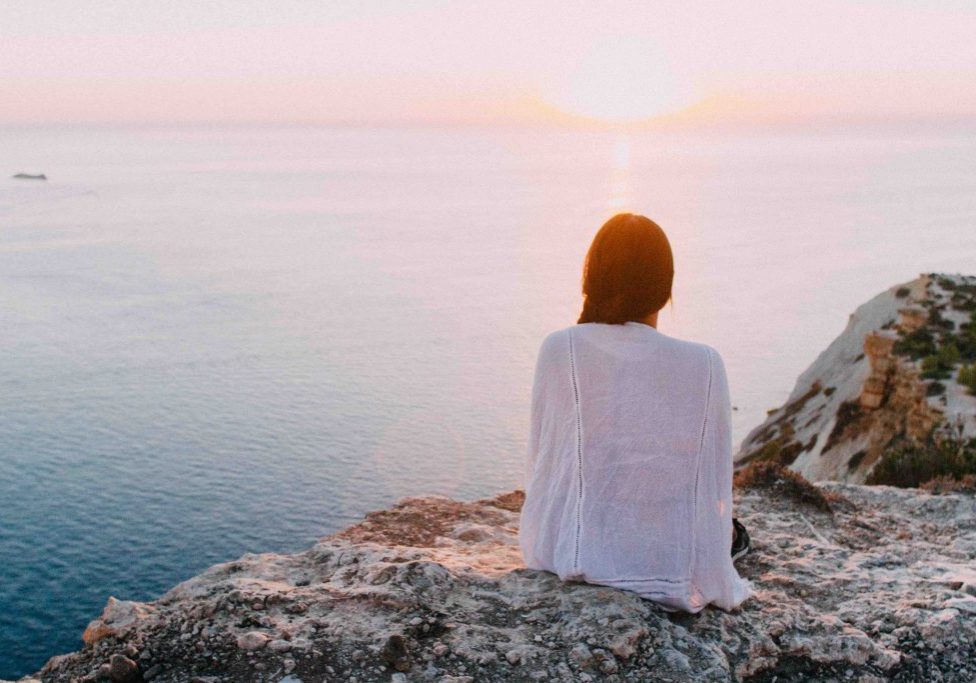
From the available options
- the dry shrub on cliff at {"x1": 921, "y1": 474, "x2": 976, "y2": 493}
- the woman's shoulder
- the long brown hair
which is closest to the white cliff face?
the dry shrub on cliff at {"x1": 921, "y1": 474, "x2": 976, "y2": 493}

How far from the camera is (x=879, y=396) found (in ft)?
93.6

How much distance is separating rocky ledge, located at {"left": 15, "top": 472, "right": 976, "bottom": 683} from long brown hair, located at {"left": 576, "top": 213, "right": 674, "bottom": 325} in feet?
6.51

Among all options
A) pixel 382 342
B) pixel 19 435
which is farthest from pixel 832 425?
pixel 382 342

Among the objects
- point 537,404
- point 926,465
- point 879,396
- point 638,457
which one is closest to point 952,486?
point 926,465

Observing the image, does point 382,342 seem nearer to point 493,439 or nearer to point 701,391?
→ point 493,439

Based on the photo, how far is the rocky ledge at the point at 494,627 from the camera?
19.7 ft

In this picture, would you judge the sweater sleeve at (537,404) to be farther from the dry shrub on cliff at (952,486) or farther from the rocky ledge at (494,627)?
the dry shrub on cliff at (952,486)

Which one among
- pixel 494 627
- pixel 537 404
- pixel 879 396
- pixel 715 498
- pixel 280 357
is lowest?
pixel 280 357

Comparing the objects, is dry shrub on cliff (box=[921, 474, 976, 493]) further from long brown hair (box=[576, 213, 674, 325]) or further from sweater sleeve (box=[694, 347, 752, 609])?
long brown hair (box=[576, 213, 674, 325])

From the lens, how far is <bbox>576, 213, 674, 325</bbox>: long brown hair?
610cm

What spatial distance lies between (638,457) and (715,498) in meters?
0.66

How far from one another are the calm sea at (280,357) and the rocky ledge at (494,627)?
32179 millimetres

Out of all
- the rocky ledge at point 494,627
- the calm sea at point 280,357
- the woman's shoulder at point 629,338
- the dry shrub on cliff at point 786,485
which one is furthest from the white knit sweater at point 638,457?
the calm sea at point 280,357

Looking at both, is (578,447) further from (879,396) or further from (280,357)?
(280,357)
